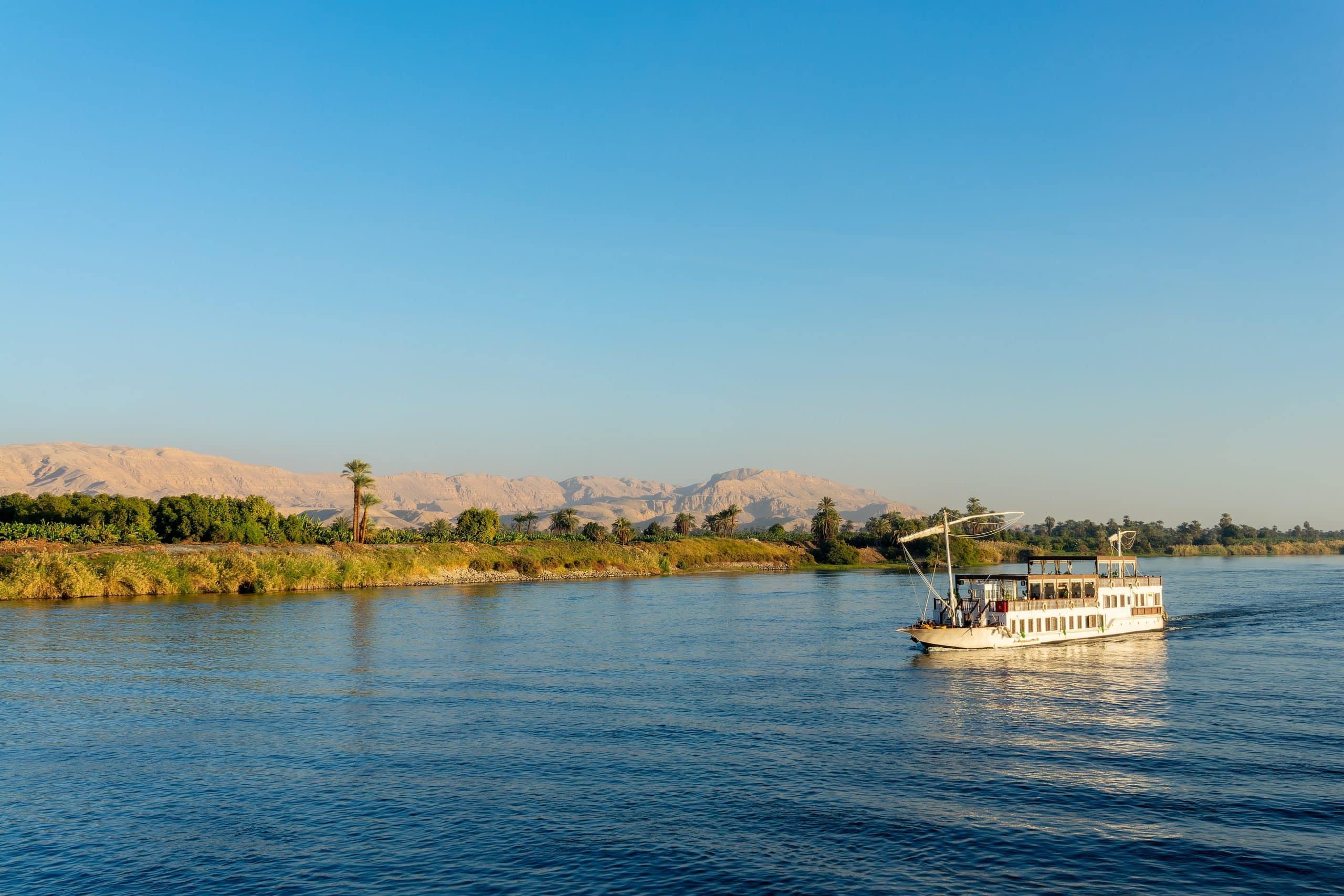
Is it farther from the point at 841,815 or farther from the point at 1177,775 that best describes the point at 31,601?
the point at 1177,775

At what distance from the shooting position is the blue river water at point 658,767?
85.8 feet

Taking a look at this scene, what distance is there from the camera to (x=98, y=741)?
130 ft

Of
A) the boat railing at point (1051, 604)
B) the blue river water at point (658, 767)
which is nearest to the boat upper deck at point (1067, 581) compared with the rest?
the boat railing at point (1051, 604)

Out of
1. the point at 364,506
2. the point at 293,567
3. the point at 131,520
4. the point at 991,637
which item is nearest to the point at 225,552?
the point at 293,567

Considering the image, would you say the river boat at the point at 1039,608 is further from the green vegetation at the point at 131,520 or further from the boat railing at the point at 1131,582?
the green vegetation at the point at 131,520

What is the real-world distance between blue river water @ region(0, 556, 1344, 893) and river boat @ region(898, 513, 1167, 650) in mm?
2227

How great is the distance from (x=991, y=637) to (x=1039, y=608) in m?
7.13

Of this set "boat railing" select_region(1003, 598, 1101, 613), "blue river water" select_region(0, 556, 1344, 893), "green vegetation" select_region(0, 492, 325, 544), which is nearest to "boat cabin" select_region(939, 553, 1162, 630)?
"boat railing" select_region(1003, 598, 1101, 613)

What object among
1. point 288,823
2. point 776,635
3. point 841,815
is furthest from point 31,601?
point 841,815

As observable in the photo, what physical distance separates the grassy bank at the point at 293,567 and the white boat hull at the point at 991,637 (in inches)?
3543

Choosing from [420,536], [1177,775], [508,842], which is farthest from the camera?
[420,536]

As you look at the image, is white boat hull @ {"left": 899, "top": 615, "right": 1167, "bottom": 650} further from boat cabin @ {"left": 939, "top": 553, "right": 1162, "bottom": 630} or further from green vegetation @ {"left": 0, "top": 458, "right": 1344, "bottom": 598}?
green vegetation @ {"left": 0, "top": 458, "right": 1344, "bottom": 598}

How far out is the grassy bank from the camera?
10275cm

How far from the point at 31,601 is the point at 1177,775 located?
4318 inches
